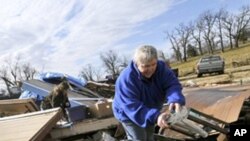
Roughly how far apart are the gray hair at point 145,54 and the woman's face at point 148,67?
1.2 inches

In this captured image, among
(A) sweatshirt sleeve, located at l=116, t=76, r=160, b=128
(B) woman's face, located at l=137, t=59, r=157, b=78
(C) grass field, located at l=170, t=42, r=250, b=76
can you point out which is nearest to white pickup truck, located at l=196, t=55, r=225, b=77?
(C) grass field, located at l=170, t=42, r=250, b=76

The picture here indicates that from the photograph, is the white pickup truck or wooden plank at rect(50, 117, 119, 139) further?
the white pickup truck

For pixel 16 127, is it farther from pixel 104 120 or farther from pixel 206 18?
pixel 206 18

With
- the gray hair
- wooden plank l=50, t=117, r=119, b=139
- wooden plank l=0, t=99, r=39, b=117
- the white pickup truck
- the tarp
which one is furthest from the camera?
the white pickup truck

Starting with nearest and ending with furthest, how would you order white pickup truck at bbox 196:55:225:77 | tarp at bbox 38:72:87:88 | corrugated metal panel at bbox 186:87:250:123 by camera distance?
corrugated metal panel at bbox 186:87:250:123 → tarp at bbox 38:72:87:88 → white pickup truck at bbox 196:55:225:77

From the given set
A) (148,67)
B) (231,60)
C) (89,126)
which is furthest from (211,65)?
(148,67)

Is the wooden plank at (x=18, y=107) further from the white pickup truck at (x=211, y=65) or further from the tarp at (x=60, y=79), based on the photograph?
the white pickup truck at (x=211, y=65)

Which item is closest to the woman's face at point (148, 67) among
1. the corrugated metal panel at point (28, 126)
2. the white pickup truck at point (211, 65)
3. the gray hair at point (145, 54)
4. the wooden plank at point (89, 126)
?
the gray hair at point (145, 54)

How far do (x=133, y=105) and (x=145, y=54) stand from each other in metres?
0.46

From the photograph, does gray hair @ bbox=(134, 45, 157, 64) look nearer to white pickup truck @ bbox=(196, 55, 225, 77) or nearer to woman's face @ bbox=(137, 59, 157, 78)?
woman's face @ bbox=(137, 59, 157, 78)

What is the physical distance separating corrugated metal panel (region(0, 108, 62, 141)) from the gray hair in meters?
2.51

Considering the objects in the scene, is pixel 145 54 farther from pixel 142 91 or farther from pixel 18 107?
pixel 18 107

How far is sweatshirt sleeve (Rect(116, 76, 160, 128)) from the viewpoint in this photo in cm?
Answer: 351

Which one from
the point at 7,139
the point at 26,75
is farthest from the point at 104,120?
the point at 26,75
